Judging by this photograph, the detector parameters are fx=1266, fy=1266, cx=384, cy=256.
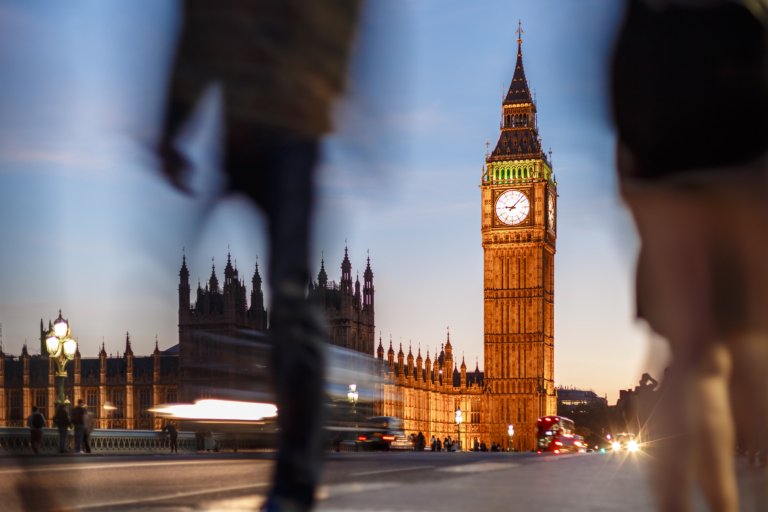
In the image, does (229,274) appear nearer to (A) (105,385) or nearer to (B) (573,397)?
(A) (105,385)

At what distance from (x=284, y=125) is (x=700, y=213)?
21.9 inches

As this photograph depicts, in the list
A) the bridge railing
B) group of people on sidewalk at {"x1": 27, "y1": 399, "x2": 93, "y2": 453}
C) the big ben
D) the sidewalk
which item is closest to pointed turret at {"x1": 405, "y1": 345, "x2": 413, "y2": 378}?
the big ben

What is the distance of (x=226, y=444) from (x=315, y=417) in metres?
2.51

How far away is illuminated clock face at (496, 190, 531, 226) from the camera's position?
72.0 meters

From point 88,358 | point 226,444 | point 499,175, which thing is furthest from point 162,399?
point 226,444

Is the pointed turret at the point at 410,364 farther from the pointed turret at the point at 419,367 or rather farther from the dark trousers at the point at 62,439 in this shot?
the dark trousers at the point at 62,439

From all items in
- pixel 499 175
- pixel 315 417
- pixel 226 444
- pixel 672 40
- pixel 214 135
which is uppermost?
pixel 499 175

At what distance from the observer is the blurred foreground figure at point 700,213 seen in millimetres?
1633

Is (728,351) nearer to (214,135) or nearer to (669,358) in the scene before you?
(669,358)

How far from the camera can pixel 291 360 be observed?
1.56m

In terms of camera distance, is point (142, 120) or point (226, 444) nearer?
point (142, 120)

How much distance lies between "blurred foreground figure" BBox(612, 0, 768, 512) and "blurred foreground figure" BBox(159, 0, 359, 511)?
0.43 m

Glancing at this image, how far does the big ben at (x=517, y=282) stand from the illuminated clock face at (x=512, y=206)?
2.2 inches

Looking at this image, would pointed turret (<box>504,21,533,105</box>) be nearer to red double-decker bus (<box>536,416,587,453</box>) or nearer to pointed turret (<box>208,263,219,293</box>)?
red double-decker bus (<box>536,416,587,453</box>)
